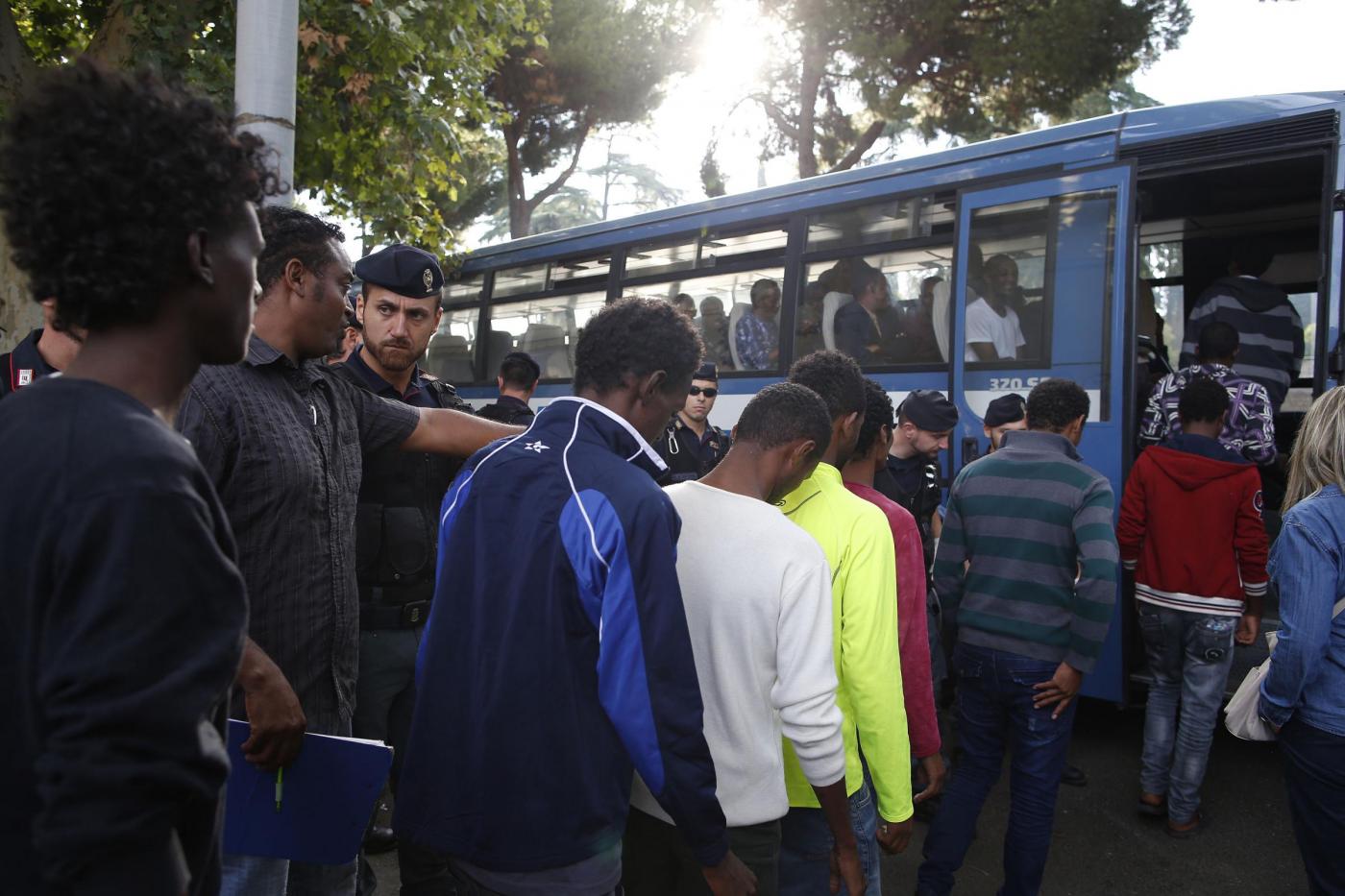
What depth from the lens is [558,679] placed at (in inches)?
74.2

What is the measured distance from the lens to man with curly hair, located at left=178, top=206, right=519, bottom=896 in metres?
2.13

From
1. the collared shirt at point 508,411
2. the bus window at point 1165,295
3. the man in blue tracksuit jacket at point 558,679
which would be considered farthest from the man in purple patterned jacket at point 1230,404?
the man in blue tracksuit jacket at point 558,679

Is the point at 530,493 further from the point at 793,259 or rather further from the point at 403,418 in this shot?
the point at 793,259

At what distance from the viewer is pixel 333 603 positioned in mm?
2328

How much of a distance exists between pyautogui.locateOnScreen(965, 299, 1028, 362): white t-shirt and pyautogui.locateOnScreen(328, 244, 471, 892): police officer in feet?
14.3

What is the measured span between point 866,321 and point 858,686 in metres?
5.09

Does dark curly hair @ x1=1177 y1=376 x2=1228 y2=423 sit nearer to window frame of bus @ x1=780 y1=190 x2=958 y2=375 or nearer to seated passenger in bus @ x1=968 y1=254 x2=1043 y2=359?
seated passenger in bus @ x1=968 y1=254 x2=1043 y2=359

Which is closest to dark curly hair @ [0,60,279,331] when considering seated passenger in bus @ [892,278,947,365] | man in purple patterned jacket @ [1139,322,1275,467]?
man in purple patterned jacket @ [1139,322,1275,467]

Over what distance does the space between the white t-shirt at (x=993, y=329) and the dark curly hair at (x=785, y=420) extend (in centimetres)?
443

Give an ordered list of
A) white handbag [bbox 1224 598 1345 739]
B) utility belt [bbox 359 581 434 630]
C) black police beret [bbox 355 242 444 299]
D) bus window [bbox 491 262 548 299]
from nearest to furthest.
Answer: white handbag [bbox 1224 598 1345 739] < utility belt [bbox 359 581 434 630] < black police beret [bbox 355 242 444 299] < bus window [bbox 491 262 548 299]

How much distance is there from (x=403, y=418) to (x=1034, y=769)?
2.61m

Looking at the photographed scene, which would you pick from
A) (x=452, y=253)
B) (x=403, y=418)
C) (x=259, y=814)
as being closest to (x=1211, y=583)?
(x=403, y=418)

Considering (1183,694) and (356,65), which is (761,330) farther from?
(1183,694)

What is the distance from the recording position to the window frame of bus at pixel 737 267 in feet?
25.9
